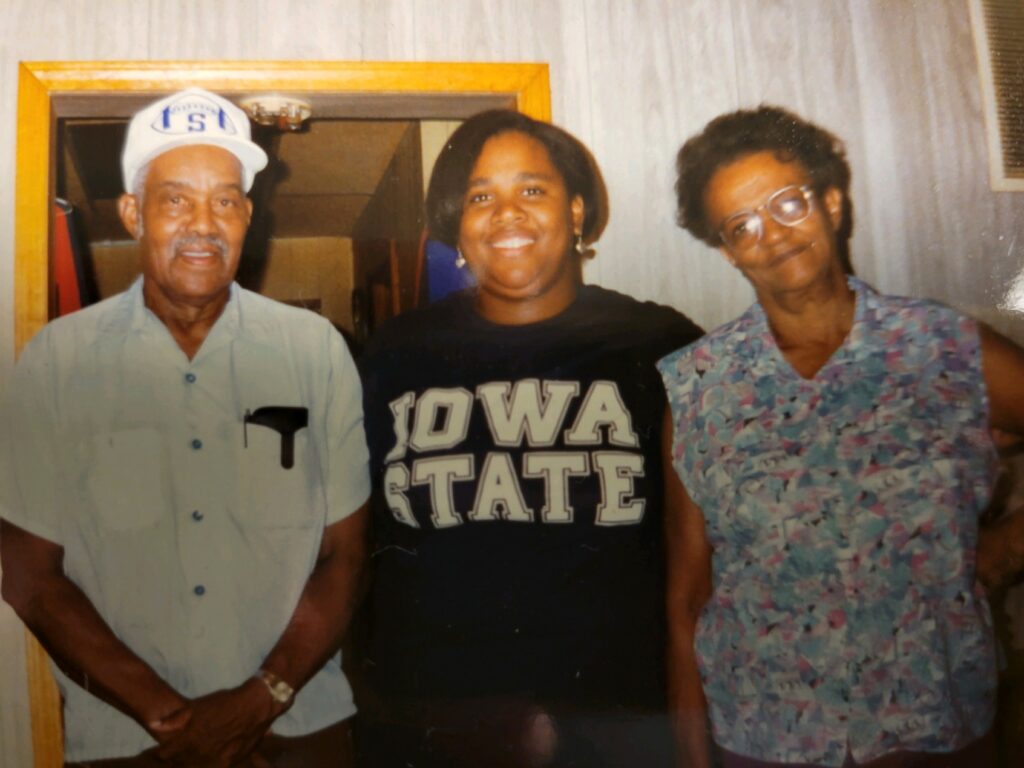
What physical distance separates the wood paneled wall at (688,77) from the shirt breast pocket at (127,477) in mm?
323

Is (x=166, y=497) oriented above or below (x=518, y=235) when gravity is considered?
below

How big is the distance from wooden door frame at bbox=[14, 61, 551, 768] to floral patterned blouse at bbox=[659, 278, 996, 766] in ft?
1.56

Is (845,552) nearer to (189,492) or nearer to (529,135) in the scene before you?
(529,135)

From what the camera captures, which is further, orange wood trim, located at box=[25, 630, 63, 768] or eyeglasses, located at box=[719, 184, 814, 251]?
eyeglasses, located at box=[719, 184, 814, 251]

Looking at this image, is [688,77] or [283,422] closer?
[283,422]

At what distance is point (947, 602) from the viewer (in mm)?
1046

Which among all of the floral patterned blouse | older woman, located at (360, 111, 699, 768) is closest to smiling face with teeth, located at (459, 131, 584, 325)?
older woman, located at (360, 111, 699, 768)

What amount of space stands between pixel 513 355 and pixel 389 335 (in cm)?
16

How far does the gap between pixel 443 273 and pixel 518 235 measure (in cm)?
11

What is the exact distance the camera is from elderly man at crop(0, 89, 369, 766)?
99 cm

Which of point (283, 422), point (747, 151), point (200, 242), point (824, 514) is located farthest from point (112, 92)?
point (824, 514)

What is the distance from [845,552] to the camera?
1042mm

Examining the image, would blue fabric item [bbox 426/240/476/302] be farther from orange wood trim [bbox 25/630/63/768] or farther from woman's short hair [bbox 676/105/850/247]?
orange wood trim [bbox 25/630/63/768]

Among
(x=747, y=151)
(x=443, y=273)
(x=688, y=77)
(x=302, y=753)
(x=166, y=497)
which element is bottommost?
(x=302, y=753)
